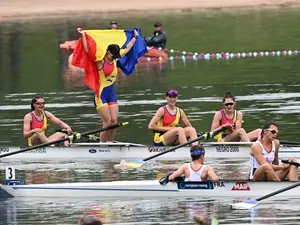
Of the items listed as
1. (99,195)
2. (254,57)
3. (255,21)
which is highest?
(255,21)

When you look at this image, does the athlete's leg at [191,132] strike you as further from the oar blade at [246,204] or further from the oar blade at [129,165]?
the oar blade at [246,204]

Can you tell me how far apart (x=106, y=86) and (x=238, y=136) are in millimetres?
3083

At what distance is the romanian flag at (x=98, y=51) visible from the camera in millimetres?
24156

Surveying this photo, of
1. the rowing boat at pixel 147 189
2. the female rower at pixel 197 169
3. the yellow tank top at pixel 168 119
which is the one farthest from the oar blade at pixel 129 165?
the female rower at pixel 197 169

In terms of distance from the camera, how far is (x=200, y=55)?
44.3 meters

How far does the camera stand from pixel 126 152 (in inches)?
915

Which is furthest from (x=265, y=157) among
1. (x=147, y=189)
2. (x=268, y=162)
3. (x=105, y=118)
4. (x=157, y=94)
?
(x=157, y=94)

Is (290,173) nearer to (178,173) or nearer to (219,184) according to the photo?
(219,184)

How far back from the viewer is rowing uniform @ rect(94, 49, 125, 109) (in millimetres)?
23859

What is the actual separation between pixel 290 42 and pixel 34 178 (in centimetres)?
2766

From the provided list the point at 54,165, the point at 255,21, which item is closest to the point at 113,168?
the point at 54,165

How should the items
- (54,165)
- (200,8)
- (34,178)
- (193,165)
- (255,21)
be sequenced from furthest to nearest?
(200,8), (255,21), (54,165), (34,178), (193,165)

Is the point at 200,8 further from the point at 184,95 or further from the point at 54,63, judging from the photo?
the point at 184,95

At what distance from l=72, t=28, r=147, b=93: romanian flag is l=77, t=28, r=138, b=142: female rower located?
0.12 m
